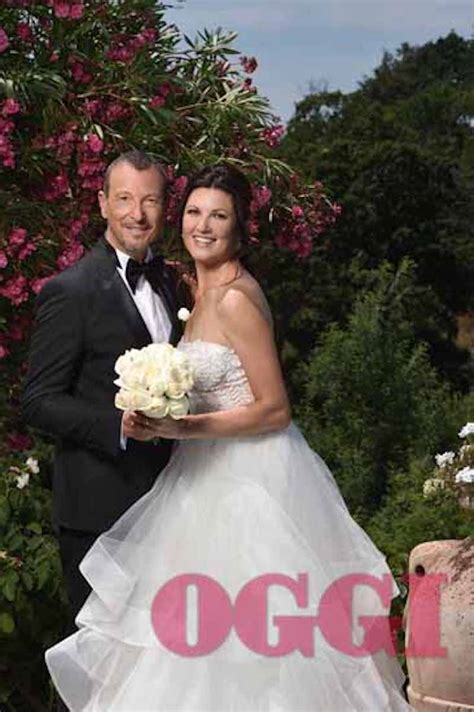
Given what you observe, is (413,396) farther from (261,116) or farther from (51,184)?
(51,184)

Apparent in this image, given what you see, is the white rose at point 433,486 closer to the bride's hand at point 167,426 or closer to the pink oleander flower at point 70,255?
the pink oleander flower at point 70,255

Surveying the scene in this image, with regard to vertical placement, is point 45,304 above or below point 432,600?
above

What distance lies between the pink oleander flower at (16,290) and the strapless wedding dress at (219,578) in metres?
2.22

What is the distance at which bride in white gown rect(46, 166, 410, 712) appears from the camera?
12.1 feet

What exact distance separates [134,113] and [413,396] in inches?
107

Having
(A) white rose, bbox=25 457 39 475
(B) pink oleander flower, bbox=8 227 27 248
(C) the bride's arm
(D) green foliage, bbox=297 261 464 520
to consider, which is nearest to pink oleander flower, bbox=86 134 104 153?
(B) pink oleander flower, bbox=8 227 27 248

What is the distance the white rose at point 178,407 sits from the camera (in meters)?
3.52

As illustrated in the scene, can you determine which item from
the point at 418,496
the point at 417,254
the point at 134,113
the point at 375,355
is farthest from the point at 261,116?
the point at 417,254

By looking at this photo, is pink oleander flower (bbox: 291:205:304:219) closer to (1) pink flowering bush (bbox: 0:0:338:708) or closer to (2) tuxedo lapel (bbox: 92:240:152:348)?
(1) pink flowering bush (bbox: 0:0:338:708)

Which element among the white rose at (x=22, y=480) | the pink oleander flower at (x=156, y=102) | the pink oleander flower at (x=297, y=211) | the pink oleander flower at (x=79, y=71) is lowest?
the white rose at (x=22, y=480)

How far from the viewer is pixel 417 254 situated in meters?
24.0

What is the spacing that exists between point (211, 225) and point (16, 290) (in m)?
2.28

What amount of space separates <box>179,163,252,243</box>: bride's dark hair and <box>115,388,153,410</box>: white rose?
0.58m

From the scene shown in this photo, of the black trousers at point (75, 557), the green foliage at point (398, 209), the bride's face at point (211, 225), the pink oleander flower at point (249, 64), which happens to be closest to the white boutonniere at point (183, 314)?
the bride's face at point (211, 225)
